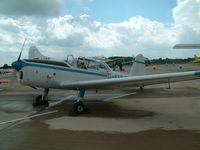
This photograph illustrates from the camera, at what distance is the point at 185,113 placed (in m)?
6.39

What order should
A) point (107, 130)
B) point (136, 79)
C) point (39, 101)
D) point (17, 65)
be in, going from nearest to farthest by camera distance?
point (107, 130), point (136, 79), point (17, 65), point (39, 101)

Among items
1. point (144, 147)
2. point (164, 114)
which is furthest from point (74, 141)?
point (164, 114)

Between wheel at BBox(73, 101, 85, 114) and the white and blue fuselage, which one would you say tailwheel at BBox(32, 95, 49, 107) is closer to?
the white and blue fuselage

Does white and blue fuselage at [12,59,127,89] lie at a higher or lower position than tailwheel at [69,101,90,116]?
higher

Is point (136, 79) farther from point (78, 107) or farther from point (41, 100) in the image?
point (41, 100)

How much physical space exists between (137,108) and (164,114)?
1269 millimetres

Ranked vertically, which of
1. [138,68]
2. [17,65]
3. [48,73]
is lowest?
[48,73]

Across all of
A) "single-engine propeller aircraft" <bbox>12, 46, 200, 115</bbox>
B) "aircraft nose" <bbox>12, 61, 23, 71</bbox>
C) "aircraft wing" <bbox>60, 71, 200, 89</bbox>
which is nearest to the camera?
"aircraft wing" <bbox>60, 71, 200, 89</bbox>

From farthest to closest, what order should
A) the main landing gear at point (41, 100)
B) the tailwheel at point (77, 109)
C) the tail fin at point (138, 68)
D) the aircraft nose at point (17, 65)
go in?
the tail fin at point (138, 68) < the main landing gear at point (41, 100) < the aircraft nose at point (17, 65) < the tailwheel at point (77, 109)

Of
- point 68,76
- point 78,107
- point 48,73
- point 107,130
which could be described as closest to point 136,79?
point 107,130

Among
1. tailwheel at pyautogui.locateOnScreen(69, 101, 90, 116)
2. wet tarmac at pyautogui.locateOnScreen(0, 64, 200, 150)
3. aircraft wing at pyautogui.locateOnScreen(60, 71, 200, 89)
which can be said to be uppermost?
aircraft wing at pyautogui.locateOnScreen(60, 71, 200, 89)

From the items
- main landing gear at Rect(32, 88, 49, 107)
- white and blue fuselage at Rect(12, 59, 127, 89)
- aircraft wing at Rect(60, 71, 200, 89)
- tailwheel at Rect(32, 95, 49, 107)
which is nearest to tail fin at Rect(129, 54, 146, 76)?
white and blue fuselage at Rect(12, 59, 127, 89)

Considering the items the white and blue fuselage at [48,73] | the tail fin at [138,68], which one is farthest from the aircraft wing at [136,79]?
the tail fin at [138,68]

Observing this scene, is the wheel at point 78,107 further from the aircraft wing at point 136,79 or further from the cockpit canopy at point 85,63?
the cockpit canopy at point 85,63
